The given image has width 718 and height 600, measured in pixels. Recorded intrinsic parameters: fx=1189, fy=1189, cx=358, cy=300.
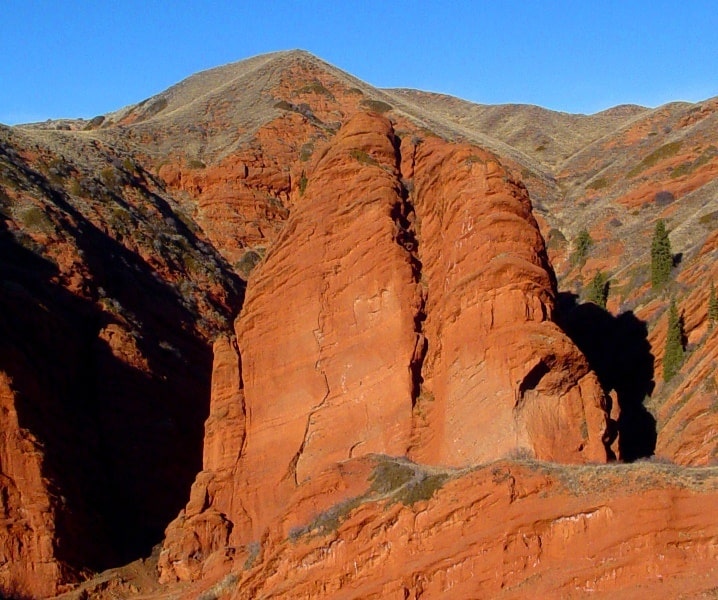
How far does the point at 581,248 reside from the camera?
231 ft

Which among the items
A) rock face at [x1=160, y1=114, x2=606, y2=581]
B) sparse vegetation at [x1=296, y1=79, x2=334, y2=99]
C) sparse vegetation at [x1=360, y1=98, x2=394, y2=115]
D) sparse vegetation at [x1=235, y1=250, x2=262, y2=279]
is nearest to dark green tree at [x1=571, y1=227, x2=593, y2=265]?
sparse vegetation at [x1=235, y1=250, x2=262, y2=279]

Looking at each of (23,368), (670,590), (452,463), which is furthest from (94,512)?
(670,590)

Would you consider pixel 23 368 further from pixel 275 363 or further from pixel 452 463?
pixel 452 463

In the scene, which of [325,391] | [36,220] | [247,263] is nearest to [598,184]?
[247,263]

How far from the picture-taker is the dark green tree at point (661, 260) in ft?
171

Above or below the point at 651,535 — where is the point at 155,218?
above

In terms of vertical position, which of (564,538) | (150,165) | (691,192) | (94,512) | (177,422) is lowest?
(564,538)

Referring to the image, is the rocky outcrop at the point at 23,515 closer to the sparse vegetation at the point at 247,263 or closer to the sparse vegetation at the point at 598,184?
the sparse vegetation at the point at 247,263

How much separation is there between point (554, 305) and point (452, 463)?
566 centimetres

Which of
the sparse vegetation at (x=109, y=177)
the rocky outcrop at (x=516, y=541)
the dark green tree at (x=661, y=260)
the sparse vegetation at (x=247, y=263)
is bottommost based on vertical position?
the rocky outcrop at (x=516, y=541)

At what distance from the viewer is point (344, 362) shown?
35.7 metres

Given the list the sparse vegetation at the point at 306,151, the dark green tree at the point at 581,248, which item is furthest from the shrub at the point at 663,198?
the sparse vegetation at the point at 306,151

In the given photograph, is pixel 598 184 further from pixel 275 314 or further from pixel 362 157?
pixel 275 314

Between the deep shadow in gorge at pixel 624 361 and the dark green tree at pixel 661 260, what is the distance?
2438mm
